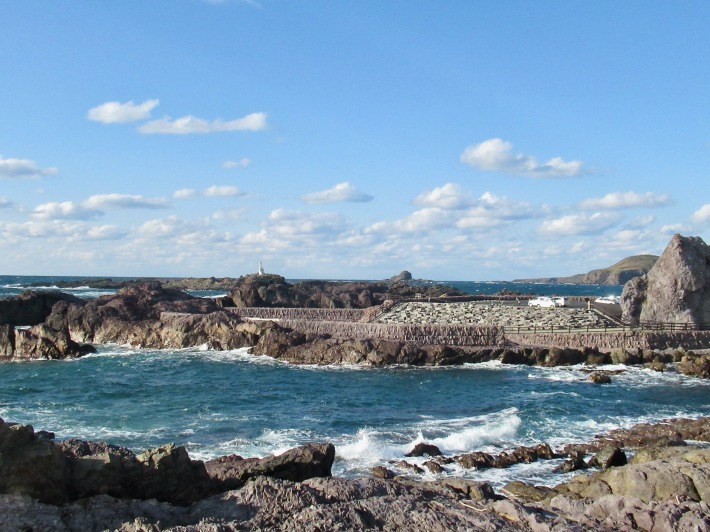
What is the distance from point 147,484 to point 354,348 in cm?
2783

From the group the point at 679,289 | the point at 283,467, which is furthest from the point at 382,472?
the point at 679,289

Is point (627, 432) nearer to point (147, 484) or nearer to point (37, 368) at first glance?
point (147, 484)

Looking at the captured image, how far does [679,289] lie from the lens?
4012 centimetres

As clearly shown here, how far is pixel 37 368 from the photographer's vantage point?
1383 inches

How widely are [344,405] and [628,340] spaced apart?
69.4 ft

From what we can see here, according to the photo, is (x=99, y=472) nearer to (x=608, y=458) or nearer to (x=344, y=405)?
(x=608, y=458)

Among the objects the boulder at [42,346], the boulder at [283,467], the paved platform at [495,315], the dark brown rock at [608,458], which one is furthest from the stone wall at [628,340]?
the boulder at [283,467]

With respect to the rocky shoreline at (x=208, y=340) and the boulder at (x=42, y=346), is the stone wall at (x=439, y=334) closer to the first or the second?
the rocky shoreline at (x=208, y=340)

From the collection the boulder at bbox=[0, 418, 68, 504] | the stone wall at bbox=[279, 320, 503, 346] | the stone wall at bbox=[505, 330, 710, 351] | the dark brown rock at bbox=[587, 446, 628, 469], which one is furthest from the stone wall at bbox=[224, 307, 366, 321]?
the boulder at bbox=[0, 418, 68, 504]

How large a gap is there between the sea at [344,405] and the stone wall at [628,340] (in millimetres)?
3721

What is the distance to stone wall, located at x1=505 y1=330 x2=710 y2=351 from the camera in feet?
124

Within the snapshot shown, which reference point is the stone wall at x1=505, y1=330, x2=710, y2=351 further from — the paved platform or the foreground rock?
the foreground rock

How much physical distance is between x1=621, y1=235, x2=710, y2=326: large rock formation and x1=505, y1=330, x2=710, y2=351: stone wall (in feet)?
6.06

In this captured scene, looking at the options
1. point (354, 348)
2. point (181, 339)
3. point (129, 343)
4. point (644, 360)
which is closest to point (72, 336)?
point (129, 343)
